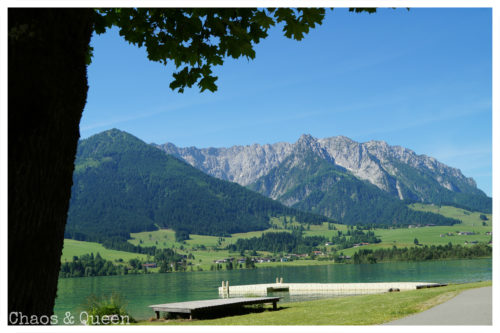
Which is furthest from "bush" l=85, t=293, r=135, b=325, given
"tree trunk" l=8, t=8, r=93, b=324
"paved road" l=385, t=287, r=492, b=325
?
"tree trunk" l=8, t=8, r=93, b=324

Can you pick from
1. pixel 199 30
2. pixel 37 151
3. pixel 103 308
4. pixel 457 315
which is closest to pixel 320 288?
pixel 103 308

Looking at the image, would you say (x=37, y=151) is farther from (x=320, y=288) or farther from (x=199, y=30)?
(x=320, y=288)

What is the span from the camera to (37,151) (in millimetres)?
2812

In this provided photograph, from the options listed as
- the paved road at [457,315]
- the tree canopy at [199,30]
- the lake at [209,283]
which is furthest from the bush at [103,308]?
the tree canopy at [199,30]

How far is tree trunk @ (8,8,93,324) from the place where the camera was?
108 inches

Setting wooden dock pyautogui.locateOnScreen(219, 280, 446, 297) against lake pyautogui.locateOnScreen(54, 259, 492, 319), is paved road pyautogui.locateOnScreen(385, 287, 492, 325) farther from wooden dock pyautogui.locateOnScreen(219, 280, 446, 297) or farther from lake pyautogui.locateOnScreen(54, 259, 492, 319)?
wooden dock pyautogui.locateOnScreen(219, 280, 446, 297)

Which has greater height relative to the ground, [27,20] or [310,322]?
[27,20]

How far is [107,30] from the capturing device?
6.17 m

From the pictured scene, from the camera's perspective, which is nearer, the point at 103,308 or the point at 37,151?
the point at 37,151

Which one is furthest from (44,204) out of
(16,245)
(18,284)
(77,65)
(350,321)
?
(350,321)

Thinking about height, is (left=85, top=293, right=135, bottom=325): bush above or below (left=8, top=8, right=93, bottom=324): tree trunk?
below
